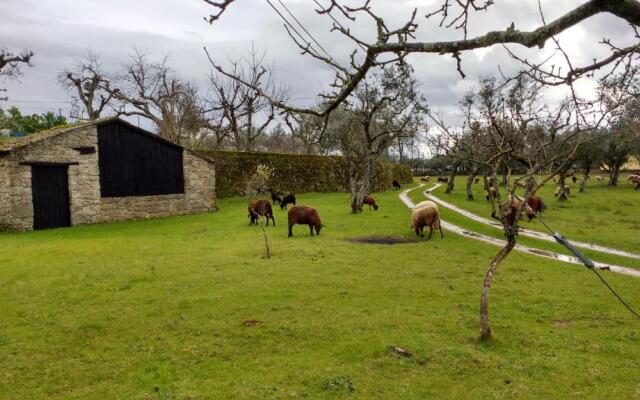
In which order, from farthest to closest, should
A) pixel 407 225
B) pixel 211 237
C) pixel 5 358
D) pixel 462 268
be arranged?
pixel 407 225, pixel 211 237, pixel 462 268, pixel 5 358

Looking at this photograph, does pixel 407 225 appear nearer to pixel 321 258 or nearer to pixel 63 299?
pixel 321 258

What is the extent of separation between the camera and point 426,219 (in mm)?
19750

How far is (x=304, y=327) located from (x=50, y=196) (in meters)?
19.5

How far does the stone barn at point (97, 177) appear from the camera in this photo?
2145 cm

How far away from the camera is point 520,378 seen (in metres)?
6.58

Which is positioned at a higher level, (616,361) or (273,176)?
(273,176)

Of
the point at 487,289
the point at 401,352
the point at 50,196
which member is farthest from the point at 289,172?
the point at 401,352

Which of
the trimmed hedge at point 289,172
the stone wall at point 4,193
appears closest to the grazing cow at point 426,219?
the trimmed hedge at point 289,172

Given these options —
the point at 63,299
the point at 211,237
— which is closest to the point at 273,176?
the point at 211,237

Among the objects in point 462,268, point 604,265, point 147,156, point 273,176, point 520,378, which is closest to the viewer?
point 520,378

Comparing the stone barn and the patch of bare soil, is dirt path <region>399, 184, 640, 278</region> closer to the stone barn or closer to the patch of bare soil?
the patch of bare soil

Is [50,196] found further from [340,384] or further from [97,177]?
[340,384]

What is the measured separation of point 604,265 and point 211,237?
14.9 metres

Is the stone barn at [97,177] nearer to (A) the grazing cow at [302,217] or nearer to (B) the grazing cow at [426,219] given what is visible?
(A) the grazing cow at [302,217]
